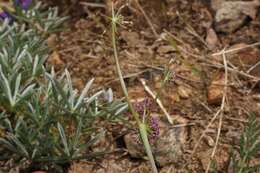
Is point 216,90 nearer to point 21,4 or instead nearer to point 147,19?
point 147,19

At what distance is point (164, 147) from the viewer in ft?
6.05

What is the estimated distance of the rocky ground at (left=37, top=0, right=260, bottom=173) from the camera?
188 cm

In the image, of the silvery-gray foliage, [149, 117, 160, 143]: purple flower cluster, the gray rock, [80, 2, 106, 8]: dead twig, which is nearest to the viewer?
[149, 117, 160, 143]: purple flower cluster

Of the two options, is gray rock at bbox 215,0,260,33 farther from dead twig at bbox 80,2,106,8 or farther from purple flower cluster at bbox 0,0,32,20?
purple flower cluster at bbox 0,0,32,20

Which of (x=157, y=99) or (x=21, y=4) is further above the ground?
(x=21, y=4)

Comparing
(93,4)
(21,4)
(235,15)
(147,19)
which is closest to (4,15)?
(21,4)

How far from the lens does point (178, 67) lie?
221 cm

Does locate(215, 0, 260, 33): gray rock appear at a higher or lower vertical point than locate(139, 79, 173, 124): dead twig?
higher

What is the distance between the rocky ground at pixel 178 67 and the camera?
6.18 feet

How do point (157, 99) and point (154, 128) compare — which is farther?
point (157, 99)

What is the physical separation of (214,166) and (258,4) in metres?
0.98

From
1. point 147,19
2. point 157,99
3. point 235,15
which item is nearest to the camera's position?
point 157,99

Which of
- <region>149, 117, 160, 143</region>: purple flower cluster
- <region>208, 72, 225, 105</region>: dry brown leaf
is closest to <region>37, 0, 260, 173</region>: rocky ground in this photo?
<region>208, 72, 225, 105</region>: dry brown leaf

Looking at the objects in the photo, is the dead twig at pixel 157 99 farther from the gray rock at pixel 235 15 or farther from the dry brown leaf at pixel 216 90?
A: the gray rock at pixel 235 15
